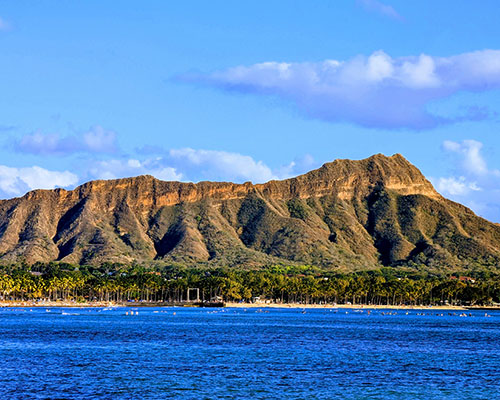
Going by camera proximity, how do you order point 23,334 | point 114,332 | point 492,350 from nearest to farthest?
point 492,350, point 23,334, point 114,332

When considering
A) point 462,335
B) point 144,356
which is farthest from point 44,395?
point 462,335

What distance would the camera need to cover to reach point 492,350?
339 feet

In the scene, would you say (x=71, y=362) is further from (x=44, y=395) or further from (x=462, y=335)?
(x=462, y=335)

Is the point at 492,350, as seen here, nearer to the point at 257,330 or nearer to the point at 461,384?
the point at 461,384

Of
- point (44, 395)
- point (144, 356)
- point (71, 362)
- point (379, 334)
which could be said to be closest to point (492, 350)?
point (379, 334)

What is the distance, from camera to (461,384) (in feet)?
216

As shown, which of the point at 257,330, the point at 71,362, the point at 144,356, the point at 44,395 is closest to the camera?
the point at 44,395

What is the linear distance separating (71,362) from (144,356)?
415 inches

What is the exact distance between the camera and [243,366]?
7800cm

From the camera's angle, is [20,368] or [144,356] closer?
[20,368]

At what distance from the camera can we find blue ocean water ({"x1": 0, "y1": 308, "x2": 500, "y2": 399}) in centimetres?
6009

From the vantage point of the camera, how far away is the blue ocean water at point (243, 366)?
6009 centimetres

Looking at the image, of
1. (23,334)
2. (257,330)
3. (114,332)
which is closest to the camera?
(23,334)

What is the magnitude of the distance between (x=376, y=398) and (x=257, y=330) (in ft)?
290
